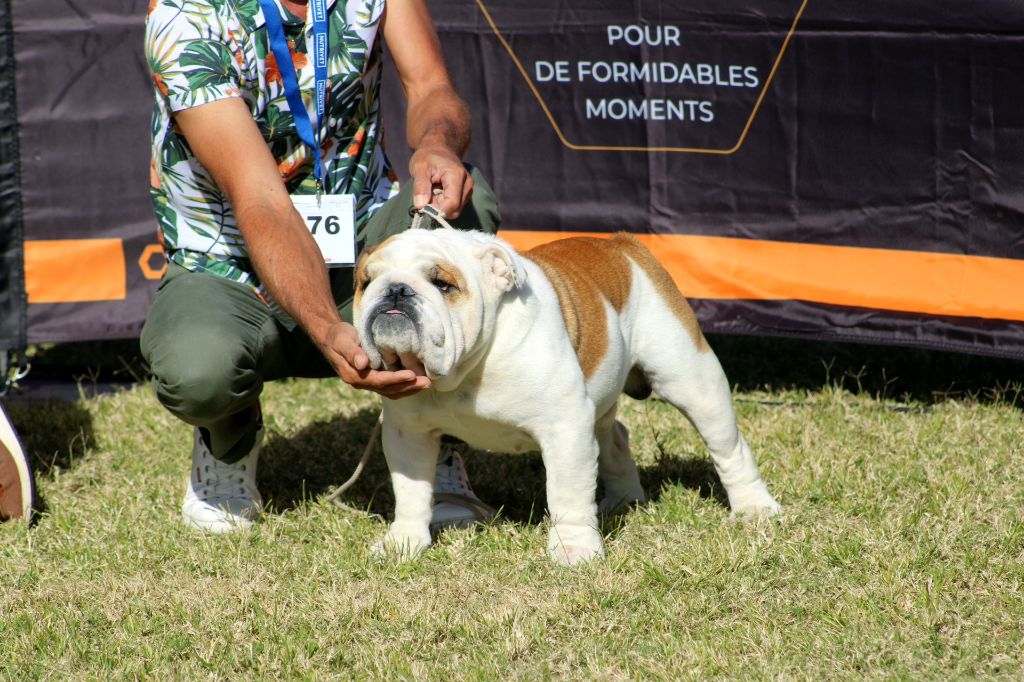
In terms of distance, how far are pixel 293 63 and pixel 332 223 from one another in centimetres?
50

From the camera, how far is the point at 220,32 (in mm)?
3562

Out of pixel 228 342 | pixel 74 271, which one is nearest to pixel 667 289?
pixel 228 342

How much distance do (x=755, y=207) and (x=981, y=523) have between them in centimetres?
179

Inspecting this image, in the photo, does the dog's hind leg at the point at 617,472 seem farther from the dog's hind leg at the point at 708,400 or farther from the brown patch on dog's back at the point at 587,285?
the brown patch on dog's back at the point at 587,285

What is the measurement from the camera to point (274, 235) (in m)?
3.27

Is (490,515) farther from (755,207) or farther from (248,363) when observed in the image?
(755,207)

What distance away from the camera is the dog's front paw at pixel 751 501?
371 centimetres

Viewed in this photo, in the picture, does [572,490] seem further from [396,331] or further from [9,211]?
[9,211]

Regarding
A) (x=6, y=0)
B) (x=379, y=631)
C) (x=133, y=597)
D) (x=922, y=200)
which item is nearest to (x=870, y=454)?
(x=922, y=200)

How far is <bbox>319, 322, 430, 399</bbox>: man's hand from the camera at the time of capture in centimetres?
297

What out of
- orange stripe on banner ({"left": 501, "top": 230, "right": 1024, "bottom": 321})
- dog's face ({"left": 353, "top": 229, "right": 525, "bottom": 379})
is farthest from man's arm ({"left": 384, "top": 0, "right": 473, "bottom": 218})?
orange stripe on banner ({"left": 501, "top": 230, "right": 1024, "bottom": 321})

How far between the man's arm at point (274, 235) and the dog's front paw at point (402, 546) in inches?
22.0

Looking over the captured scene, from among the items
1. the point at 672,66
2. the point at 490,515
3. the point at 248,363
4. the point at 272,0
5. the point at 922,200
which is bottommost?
the point at 490,515

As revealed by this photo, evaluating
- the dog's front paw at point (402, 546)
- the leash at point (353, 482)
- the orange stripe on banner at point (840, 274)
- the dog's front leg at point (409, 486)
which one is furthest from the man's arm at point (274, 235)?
the orange stripe on banner at point (840, 274)
